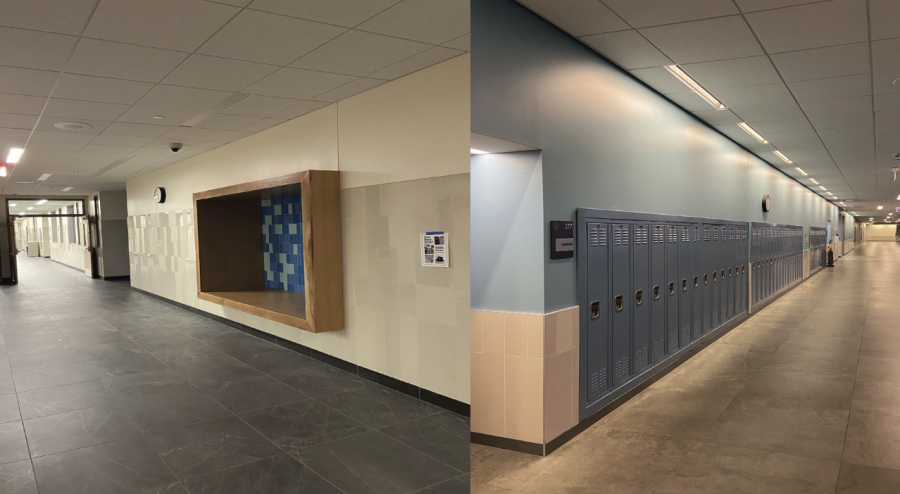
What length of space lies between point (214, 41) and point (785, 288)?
38.1 feet

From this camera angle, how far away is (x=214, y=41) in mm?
3158

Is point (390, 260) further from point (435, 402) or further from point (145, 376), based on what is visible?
point (145, 376)

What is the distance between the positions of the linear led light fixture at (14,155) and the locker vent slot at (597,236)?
23.7 ft

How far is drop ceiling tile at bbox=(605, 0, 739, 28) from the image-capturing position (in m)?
2.86

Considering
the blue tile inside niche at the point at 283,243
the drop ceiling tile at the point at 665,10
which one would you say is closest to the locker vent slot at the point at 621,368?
the drop ceiling tile at the point at 665,10

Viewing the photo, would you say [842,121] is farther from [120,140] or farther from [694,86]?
[120,140]

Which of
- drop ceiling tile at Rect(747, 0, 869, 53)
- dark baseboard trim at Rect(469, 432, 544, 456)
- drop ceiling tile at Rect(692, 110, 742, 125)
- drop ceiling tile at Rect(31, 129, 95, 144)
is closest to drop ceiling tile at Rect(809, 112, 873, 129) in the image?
drop ceiling tile at Rect(692, 110, 742, 125)

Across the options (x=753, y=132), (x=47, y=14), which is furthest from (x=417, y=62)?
(x=753, y=132)

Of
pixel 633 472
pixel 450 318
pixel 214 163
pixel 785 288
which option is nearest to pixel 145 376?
pixel 450 318

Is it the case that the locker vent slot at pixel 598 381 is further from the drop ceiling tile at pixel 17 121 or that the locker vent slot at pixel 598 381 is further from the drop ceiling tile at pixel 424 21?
the drop ceiling tile at pixel 17 121

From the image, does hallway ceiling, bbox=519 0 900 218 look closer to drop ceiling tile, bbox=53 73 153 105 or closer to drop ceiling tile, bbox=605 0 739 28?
drop ceiling tile, bbox=605 0 739 28

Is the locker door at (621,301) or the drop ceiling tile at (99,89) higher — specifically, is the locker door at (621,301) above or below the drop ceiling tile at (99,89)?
below

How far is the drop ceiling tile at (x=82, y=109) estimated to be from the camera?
4.49 metres

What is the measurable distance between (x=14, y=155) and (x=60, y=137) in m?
1.84
